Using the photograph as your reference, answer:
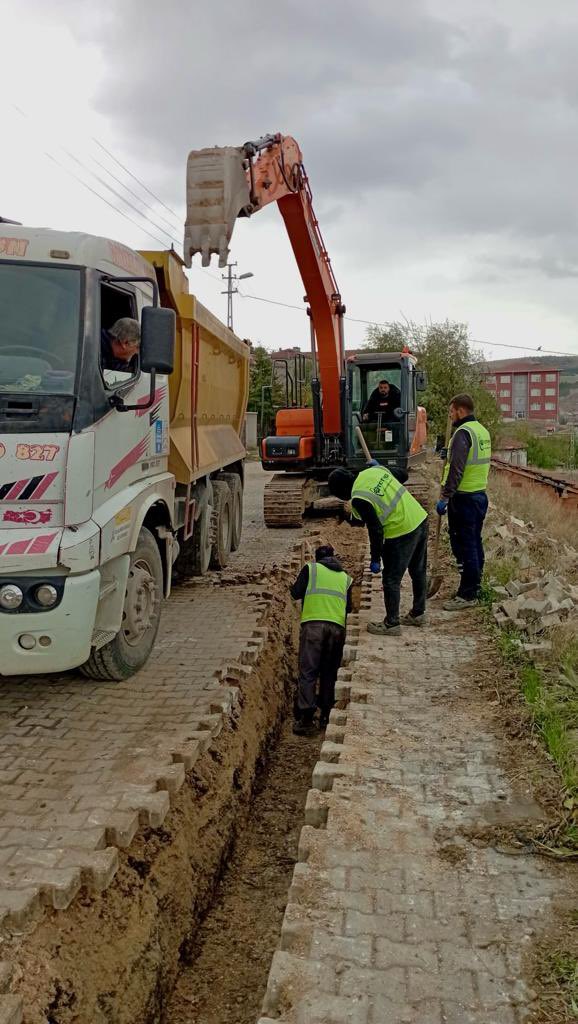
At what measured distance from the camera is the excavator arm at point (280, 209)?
24.1 ft

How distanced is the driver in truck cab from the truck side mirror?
0.10 metres

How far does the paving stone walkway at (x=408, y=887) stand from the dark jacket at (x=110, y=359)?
243 centimetres

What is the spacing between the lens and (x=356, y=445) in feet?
39.5

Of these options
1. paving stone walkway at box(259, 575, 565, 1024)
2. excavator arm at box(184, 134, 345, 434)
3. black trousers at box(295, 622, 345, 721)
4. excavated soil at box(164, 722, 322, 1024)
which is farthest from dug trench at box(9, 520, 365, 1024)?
excavator arm at box(184, 134, 345, 434)

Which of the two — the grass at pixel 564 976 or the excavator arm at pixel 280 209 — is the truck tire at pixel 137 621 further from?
the excavator arm at pixel 280 209

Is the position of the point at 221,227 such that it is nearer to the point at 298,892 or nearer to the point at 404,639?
the point at 404,639

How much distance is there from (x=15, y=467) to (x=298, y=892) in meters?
2.45

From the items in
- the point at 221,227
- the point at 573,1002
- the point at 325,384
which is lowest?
the point at 573,1002

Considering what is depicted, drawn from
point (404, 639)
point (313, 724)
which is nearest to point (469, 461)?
point (404, 639)

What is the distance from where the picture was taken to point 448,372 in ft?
107

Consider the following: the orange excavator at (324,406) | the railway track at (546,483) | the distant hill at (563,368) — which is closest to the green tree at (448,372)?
the railway track at (546,483)

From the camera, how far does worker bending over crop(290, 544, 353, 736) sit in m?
5.92

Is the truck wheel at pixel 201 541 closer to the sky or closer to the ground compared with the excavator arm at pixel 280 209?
closer to the ground

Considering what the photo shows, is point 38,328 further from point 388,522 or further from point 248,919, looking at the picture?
point 248,919
